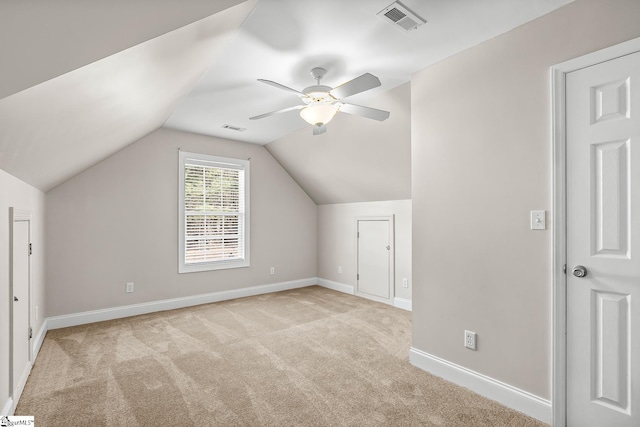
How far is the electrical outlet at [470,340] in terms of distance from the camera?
2.38 m

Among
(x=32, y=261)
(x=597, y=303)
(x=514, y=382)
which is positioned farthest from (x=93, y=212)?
(x=597, y=303)

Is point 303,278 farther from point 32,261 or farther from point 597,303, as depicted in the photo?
point 597,303

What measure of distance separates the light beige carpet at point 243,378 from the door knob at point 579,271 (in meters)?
0.96

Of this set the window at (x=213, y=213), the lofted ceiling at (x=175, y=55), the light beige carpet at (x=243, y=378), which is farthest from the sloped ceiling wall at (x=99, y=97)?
the window at (x=213, y=213)

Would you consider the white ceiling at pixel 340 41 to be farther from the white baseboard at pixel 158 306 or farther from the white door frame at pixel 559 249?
the white baseboard at pixel 158 306

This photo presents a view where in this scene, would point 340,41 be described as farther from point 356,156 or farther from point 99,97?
point 356,156

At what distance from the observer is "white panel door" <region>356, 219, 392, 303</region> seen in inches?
192

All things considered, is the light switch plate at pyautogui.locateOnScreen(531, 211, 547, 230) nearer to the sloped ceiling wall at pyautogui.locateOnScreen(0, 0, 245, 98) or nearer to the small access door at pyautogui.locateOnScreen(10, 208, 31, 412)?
the sloped ceiling wall at pyautogui.locateOnScreen(0, 0, 245, 98)

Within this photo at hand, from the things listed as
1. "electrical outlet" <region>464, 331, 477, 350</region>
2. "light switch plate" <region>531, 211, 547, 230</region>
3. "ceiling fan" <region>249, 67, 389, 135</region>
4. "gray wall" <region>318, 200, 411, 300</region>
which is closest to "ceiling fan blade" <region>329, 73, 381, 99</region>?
"ceiling fan" <region>249, 67, 389, 135</region>

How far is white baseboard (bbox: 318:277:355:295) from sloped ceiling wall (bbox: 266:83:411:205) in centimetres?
145

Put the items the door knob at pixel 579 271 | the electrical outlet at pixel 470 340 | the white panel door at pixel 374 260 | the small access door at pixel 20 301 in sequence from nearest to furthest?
the door knob at pixel 579 271, the small access door at pixel 20 301, the electrical outlet at pixel 470 340, the white panel door at pixel 374 260

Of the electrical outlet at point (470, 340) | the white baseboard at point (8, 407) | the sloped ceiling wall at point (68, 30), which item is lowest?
the white baseboard at point (8, 407)

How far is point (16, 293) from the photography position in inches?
90.2

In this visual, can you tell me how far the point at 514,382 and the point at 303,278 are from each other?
13.6 ft
